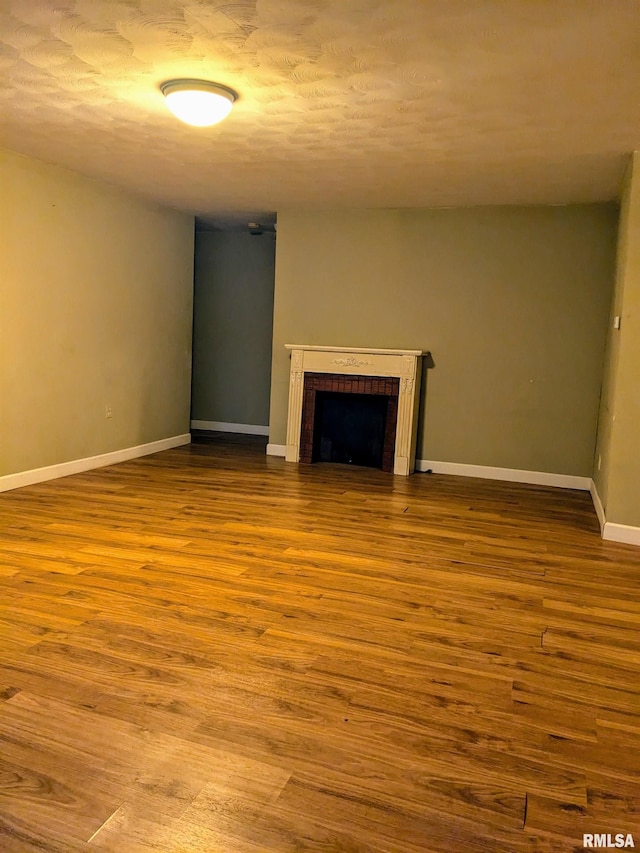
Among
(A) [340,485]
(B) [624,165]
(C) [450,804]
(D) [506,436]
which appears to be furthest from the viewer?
(D) [506,436]

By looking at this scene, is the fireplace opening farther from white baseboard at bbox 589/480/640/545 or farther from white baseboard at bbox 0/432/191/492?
white baseboard at bbox 589/480/640/545

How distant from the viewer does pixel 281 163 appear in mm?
4758

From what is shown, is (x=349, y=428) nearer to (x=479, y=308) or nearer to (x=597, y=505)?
(x=479, y=308)

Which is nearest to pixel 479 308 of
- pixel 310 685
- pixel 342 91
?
pixel 342 91

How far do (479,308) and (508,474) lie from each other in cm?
148

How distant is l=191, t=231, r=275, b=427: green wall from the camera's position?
7.95m

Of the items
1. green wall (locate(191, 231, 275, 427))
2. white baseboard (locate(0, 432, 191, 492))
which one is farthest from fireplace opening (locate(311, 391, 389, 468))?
green wall (locate(191, 231, 275, 427))

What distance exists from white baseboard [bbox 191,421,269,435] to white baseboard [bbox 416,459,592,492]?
8.14ft

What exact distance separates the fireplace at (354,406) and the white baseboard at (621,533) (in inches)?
80.7

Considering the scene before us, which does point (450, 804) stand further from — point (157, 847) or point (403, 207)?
point (403, 207)

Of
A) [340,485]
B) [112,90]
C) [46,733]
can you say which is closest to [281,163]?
[112,90]

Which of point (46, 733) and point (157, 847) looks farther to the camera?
point (46, 733)

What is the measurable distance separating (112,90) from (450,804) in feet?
11.3

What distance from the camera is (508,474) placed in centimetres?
601
